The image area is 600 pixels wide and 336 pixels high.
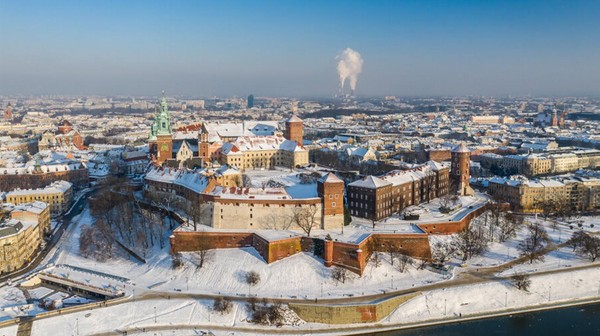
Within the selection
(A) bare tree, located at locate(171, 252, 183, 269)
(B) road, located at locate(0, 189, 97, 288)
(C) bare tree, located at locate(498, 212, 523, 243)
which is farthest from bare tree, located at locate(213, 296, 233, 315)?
(C) bare tree, located at locate(498, 212, 523, 243)

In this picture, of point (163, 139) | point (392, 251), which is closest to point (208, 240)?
point (392, 251)

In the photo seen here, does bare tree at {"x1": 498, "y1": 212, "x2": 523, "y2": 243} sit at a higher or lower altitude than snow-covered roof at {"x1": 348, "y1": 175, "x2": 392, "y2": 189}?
lower

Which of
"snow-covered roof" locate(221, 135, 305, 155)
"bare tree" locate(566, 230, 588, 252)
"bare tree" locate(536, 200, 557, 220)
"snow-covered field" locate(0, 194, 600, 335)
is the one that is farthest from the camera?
"snow-covered roof" locate(221, 135, 305, 155)

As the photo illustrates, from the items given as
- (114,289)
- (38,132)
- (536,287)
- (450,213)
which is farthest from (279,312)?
(38,132)

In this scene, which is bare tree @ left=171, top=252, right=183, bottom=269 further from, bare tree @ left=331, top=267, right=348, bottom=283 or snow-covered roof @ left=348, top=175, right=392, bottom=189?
snow-covered roof @ left=348, top=175, right=392, bottom=189

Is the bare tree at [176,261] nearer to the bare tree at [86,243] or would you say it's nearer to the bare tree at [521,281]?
the bare tree at [86,243]

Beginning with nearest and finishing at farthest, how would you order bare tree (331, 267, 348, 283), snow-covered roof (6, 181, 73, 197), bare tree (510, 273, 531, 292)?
bare tree (510, 273, 531, 292) < bare tree (331, 267, 348, 283) < snow-covered roof (6, 181, 73, 197)

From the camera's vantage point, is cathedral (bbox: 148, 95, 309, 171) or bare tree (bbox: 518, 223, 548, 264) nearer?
bare tree (bbox: 518, 223, 548, 264)
